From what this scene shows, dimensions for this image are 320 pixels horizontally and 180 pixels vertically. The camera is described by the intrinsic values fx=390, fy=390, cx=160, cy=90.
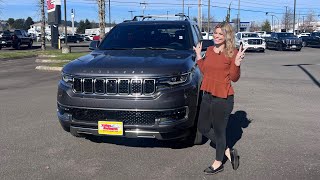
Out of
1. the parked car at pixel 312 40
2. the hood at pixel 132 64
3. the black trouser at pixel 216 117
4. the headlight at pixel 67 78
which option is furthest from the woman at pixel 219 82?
the parked car at pixel 312 40

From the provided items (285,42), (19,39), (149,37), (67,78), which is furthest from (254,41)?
(67,78)

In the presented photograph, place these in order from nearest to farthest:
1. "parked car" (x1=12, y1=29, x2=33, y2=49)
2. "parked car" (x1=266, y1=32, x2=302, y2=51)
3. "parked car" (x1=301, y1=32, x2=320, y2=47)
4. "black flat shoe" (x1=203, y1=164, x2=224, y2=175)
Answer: "black flat shoe" (x1=203, y1=164, x2=224, y2=175)
"parked car" (x1=266, y1=32, x2=302, y2=51)
"parked car" (x1=12, y1=29, x2=33, y2=49)
"parked car" (x1=301, y1=32, x2=320, y2=47)

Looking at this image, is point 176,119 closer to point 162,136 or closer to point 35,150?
point 162,136

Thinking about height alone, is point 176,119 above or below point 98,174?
above

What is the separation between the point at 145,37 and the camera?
6590 mm

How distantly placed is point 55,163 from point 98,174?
0.73m

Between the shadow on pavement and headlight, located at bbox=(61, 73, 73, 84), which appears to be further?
the shadow on pavement

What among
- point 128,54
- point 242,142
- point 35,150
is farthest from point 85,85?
point 242,142

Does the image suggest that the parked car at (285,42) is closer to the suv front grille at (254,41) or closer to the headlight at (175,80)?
the suv front grille at (254,41)

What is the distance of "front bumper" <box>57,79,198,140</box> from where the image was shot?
4.78 metres

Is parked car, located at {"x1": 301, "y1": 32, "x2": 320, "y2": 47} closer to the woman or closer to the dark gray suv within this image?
the dark gray suv

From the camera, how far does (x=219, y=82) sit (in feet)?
14.8

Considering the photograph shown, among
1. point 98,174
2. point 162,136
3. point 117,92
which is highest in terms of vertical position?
point 117,92

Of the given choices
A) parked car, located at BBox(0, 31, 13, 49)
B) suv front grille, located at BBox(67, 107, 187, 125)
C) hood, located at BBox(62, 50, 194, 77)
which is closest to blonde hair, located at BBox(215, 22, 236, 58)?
hood, located at BBox(62, 50, 194, 77)
